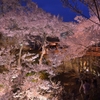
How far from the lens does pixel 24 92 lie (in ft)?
22.6

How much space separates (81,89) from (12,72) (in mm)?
4036

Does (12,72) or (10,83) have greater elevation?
(12,72)

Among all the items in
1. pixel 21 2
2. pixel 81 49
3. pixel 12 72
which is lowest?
pixel 12 72

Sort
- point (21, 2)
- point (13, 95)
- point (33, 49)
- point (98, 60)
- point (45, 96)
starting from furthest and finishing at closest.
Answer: point (33, 49) → point (98, 60) → point (21, 2) → point (45, 96) → point (13, 95)

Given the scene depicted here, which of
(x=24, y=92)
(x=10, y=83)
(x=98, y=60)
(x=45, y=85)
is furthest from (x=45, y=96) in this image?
(x=98, y=60)

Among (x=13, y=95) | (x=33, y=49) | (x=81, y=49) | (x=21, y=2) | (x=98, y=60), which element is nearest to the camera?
(x=13, y=95)

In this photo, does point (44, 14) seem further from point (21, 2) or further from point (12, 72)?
point (12, 72)

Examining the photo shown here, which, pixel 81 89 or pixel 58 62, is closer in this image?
pixel 58 62

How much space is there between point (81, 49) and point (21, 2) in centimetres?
405

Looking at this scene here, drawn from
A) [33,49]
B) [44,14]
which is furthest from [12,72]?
[33,49]

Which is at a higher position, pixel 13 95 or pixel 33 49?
pixel 33 49

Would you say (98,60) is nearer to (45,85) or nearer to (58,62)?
(58,62)

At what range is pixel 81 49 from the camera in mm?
8055

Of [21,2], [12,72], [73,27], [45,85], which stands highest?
[21,2]
